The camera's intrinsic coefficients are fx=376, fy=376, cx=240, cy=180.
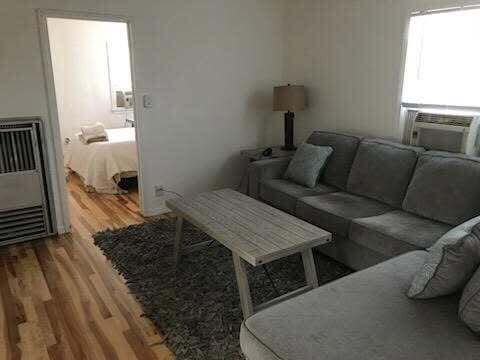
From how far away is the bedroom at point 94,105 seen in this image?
14.9ft

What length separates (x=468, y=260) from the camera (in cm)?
145

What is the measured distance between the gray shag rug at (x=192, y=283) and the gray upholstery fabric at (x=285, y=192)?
0.44 meters

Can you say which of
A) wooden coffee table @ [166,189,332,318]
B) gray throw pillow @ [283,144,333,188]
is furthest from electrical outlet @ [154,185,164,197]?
gray throw pillow @ [283,144,333,188]

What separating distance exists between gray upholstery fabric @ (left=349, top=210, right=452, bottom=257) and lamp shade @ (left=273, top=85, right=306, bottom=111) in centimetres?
164

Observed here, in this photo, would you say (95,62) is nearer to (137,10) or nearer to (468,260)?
(137,10)

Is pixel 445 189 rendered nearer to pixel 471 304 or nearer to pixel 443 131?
pixel 443 131

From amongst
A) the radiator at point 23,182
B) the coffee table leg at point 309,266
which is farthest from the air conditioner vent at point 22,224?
the coffee table leg at point 309,266

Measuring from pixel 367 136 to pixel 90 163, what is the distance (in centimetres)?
322

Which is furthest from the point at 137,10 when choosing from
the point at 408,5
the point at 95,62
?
the point at 95,62

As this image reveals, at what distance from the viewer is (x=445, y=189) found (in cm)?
248

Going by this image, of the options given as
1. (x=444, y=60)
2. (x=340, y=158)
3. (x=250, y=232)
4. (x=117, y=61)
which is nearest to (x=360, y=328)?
(x=250, y=232)

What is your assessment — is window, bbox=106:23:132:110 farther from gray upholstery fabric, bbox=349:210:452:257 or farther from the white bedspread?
gray upholstery fabric, bbox=349:210:452:257

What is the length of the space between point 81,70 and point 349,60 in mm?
4286

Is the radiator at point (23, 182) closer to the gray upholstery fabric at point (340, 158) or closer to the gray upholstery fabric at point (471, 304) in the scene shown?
the gray upholstery fabric at point (340, 158)
